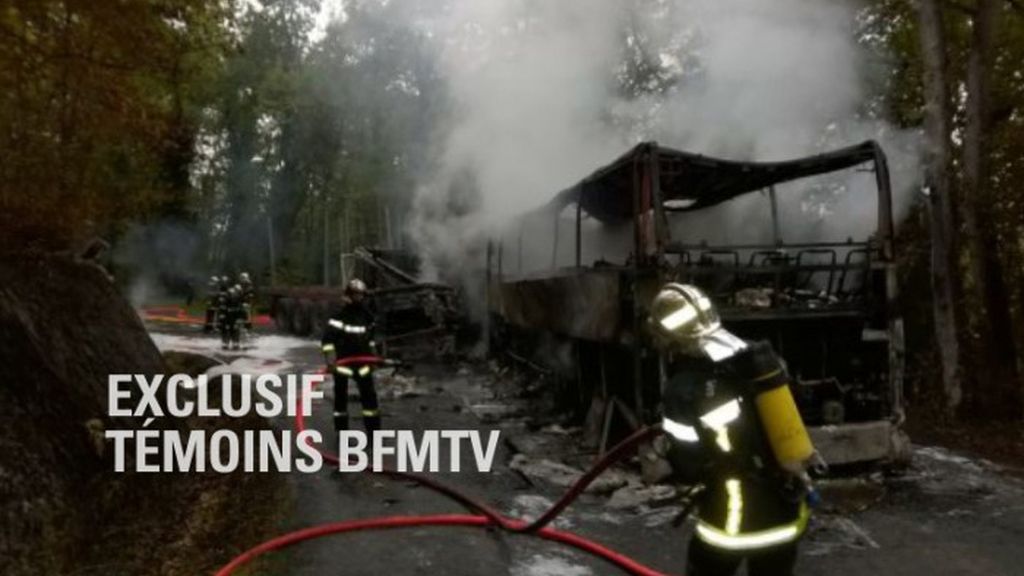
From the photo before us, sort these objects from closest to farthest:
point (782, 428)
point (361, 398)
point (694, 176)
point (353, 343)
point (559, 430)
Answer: point (782, 428) < point (361, 398) < point (353, 343) < point (694, 176) < point (559, 430)

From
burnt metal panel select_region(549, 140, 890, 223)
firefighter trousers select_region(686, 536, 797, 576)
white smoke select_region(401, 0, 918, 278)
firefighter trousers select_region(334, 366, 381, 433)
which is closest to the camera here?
firefighter trousers select_region(686, 536, 797, 576)

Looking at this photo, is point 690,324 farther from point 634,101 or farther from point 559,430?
point 634,101

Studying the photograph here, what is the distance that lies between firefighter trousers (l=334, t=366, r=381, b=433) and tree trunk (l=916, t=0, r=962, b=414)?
7.16 meters

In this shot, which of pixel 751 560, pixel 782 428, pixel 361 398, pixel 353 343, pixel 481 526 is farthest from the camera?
pixel 353 343

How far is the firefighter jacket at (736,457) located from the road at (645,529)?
215 centimetres

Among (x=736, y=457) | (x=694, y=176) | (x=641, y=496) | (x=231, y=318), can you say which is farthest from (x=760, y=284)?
(x=231, y=318)

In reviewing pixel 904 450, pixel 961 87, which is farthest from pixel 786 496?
pixel 961 87

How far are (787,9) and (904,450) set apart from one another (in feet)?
25.6

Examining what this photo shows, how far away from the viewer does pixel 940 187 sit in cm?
1010

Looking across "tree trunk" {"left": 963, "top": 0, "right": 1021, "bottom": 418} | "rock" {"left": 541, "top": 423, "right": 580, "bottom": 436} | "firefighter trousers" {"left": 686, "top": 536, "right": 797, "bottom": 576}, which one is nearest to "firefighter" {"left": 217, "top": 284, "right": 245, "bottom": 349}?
"rock" {"left": 541, "top": 423, "right": 580, "bottom": 436}

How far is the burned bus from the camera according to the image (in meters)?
7.36

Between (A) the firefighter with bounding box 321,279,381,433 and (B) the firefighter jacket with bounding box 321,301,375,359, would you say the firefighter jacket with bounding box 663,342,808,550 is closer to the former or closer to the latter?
(A) the firefighter with bounding box 321,279,381,433

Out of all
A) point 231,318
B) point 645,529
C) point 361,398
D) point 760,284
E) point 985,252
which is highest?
point 985,252

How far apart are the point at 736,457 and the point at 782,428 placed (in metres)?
0.21
